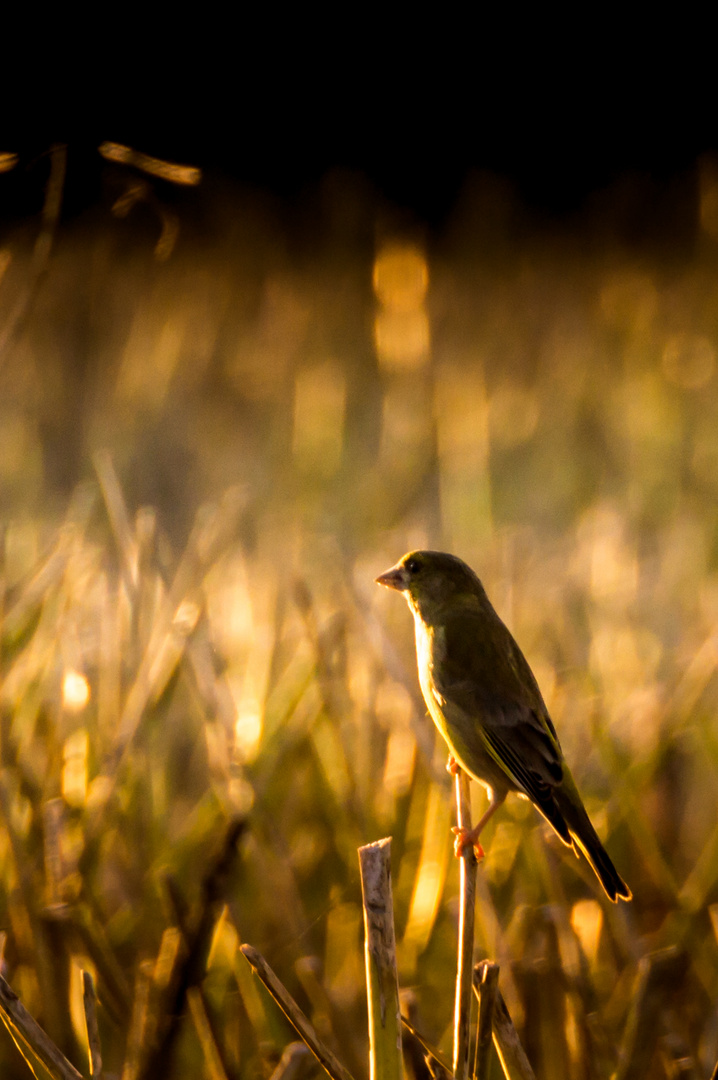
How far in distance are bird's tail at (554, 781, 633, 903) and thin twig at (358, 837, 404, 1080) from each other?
454 mm

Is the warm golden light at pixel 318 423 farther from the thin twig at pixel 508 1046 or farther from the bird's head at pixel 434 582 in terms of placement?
the thin twig at pixel 508 1046

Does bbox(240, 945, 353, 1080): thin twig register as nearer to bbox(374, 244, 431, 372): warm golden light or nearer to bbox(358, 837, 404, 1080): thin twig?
bbox(358, 837, 404, 1080): thin twig

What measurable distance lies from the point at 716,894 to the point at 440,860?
55 centimetres

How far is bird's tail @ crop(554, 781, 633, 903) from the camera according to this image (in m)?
1.44

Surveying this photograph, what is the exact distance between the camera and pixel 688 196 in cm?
555

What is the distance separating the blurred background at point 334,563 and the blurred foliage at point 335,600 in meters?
0.01

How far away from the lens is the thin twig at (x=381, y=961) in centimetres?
102

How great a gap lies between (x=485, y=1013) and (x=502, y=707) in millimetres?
522

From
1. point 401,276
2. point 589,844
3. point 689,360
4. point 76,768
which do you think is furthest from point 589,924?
point 689,360

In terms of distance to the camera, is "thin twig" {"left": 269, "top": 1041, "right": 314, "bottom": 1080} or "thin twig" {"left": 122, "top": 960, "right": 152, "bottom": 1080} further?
"thin twig" {"left": 122, "top": 960, "right": 152, "bottom": 1080}

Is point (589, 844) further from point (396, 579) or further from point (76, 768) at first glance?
point (76, 768)

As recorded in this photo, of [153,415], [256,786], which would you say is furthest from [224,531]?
[153,415]

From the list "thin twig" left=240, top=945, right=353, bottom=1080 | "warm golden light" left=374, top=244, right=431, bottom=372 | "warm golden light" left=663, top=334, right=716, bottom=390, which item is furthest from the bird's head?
"warm golden light" left=663, top=334, right=716, bottom=390

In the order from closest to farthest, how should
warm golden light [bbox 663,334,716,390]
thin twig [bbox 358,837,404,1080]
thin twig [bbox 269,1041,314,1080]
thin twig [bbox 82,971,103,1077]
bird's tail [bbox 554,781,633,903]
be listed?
thin twig [bbox 358,837,404,1080] < thin twig [bbox 82,971,103,1077] < thin twig [bbox 269,1041,314,1080] < bird's tail [bbox 554,781,633,903] < warm golden light [bbox 663,334,716,390]
